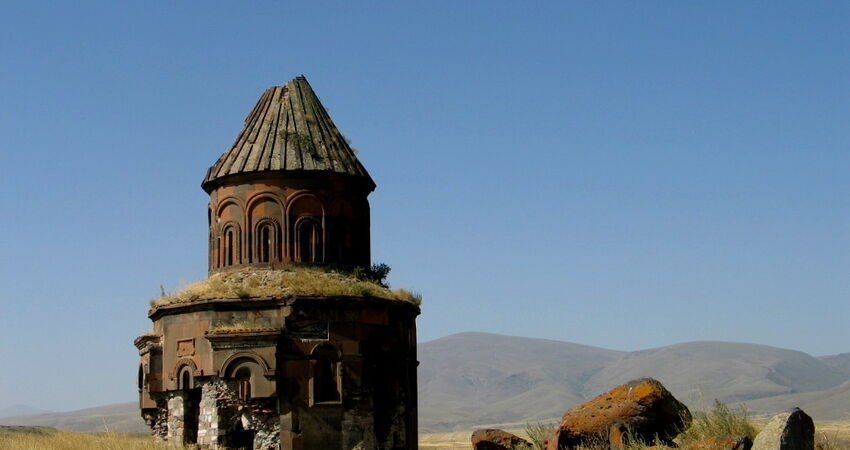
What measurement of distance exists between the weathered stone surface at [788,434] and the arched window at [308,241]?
11.0 meters

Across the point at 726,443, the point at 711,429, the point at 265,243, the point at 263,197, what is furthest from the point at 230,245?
the point at 726,443

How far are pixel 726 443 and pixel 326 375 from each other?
916 cm

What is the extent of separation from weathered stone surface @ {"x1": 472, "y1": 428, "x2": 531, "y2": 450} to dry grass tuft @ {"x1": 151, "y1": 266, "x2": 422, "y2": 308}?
5411mm

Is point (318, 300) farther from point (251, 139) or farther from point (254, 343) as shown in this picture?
point (251, 139)

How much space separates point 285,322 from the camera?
17.7 meters

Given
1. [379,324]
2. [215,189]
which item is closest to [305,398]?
[379,324]

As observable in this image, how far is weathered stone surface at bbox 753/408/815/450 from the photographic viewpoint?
917cm

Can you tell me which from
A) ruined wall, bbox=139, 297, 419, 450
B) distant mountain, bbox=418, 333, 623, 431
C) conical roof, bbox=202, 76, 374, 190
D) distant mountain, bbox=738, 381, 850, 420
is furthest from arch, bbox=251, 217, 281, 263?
distant mountain, bbox=418, 333, 623, 431

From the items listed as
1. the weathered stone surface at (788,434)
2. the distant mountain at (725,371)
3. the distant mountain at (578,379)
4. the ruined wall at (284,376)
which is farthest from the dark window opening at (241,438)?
the distant mountain at (725,371)

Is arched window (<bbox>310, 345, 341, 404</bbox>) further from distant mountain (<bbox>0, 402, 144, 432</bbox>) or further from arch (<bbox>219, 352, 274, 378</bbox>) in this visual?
distant mountain (<bbox>0, 402, 144, 432</bbox>)

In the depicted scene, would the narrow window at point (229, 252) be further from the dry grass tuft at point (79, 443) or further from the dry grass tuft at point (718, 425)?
the dry grass tuft at point (718, 425)

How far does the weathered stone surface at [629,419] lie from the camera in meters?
11.0

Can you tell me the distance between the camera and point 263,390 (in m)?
17.3

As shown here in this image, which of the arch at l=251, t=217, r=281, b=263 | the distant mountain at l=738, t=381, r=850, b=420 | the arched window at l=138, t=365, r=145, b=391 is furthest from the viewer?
the distant mountain at l=738, t=381, r=850, b=420
